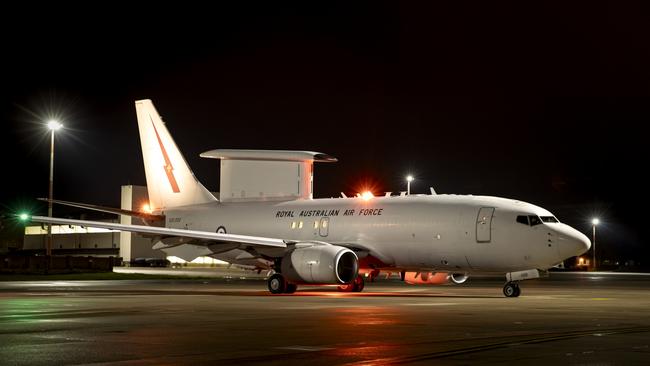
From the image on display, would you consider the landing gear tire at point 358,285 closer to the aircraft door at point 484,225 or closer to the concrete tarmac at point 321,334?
the aircraft door at point 484,225

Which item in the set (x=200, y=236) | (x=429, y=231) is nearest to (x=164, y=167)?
(x=200, y=236)

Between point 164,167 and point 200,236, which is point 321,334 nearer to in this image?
point 200,236

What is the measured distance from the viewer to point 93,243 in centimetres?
12275

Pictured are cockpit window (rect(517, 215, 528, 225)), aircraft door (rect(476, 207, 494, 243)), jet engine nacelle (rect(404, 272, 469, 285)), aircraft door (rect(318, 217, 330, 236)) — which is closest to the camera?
cockpit window (rect(517, 215, 528, 225))

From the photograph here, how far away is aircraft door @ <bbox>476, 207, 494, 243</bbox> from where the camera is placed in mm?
33000

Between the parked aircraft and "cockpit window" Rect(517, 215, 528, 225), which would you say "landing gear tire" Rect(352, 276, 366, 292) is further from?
"cockpit window" Rect(517, 215, 528, 225)

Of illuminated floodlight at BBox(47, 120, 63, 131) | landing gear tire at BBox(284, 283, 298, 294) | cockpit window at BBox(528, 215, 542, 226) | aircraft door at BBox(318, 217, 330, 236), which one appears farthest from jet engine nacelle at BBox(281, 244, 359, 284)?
illuminated floodlight at BBox(47, 120, 63, 131)

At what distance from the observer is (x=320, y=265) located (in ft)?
109

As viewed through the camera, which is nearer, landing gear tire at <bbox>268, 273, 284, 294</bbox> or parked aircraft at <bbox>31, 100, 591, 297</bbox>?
parked aircraft at <bbox>31, 100, 591, 297</bbox>

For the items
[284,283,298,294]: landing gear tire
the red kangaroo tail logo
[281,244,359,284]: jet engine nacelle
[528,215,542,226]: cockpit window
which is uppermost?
the red kangaroo tail logo

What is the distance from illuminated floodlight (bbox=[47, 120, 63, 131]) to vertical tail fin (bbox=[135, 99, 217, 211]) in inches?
524

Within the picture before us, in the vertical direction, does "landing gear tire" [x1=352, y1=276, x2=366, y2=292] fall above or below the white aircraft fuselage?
below

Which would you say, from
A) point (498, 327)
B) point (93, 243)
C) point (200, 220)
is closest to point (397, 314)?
point (498, 327)

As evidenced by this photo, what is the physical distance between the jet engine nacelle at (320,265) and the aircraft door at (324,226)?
3.36 m
